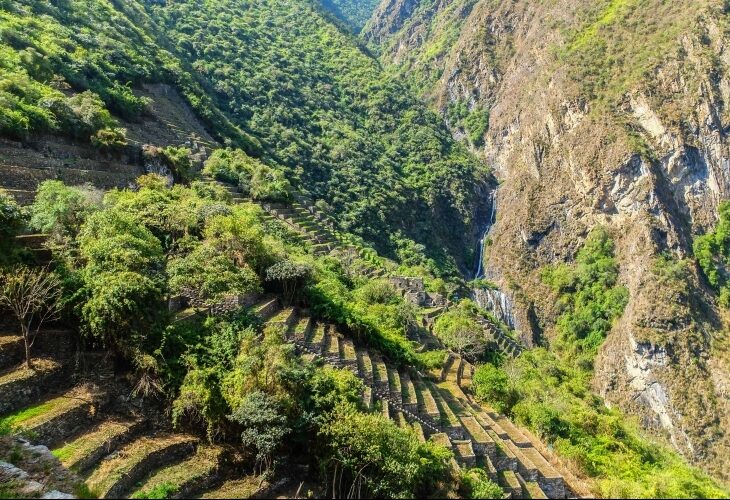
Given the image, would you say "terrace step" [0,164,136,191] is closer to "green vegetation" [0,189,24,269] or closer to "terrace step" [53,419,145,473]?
"green vegetation" [0,189,24,269]

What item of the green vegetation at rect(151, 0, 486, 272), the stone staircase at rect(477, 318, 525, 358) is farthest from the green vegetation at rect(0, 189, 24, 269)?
the green vegetation at rect(151, 0, 486, 272)

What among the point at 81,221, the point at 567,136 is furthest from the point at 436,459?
the point at 567,136

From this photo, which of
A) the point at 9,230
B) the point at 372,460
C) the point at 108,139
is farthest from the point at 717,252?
the point at 9,230

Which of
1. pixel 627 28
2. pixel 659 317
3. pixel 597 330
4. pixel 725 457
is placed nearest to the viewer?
pixel 725 457

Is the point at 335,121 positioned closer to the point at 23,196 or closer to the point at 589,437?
the point at 23,196

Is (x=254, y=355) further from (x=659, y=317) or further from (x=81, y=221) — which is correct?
(x=659, y=317)

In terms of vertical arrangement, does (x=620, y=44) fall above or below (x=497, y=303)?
above
